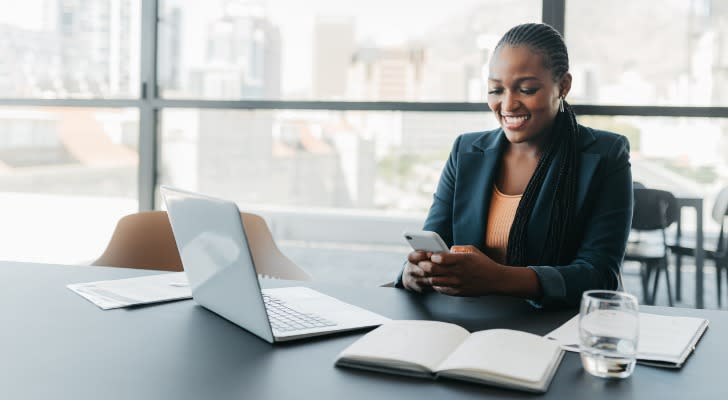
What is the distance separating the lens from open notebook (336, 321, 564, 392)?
102 cm

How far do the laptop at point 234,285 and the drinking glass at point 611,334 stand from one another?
1.34ft

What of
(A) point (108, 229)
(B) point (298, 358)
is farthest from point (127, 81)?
(B) point (298, 358)

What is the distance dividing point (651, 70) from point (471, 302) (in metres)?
1.97

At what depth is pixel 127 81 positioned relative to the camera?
12.2 ft

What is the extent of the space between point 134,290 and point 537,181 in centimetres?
102

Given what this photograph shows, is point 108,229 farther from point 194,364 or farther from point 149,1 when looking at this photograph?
point 194,364

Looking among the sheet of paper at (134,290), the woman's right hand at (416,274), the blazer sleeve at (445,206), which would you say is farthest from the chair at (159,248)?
the woman's right hand at (416,274)

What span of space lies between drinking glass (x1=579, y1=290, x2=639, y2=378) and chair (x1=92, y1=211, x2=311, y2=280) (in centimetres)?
138

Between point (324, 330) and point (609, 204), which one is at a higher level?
point (609, 204)

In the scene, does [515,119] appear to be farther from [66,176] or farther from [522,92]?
[66,176]

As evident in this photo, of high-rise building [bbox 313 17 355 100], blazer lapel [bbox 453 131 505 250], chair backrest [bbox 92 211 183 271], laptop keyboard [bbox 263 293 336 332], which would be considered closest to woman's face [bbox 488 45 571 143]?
blazer lapel [bbox 453 131 505 250]

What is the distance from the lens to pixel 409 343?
1.14 meters

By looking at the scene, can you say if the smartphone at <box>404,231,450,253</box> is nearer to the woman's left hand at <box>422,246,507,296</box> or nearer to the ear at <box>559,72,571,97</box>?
the woman's left hand at <box>422,246,507,296</box>

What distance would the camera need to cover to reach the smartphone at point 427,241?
1.45m
